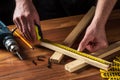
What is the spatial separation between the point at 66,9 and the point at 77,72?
1.95 feet

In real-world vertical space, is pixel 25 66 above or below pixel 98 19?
below

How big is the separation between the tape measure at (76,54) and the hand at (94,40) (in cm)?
4

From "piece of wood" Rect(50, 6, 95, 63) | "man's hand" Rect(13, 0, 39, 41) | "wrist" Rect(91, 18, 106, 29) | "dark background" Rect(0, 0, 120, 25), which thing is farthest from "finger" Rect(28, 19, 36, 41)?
"dark background" Rect(0, 0, 120, 25)

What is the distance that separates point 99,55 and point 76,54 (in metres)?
0.09

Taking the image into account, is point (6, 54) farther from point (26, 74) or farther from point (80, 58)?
point (80, 58)

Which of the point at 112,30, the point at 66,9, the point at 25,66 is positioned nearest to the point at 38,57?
the point at 25,66

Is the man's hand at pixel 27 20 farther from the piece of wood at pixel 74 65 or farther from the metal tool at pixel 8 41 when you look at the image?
the piece of wood at pixel 74 65

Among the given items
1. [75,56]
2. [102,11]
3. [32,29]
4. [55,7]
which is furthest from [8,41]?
[55,7]

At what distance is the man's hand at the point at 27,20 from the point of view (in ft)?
3.70

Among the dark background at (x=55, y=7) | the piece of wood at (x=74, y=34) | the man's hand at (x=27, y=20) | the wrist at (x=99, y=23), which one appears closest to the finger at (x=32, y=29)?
the man's hand at (x=27, y=20)

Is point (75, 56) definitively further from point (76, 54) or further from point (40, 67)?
point (40, 67)

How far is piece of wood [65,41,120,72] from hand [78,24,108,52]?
24 mm

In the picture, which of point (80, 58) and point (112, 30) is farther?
point (112, 30)

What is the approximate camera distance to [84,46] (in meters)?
1.08
